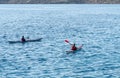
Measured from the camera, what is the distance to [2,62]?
58.7 m

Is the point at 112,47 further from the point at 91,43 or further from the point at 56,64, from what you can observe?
the point at 56,64

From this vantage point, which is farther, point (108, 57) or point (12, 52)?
point (12, 52)

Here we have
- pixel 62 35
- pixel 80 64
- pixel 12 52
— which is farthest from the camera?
pixel 62 35

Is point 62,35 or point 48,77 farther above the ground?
point 48,77

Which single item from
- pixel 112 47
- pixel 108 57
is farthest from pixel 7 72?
pixel 112 47

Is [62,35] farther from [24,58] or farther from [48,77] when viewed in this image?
[48,77]

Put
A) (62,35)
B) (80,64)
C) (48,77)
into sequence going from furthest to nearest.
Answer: (62,35) < (80,64) < (48,77)

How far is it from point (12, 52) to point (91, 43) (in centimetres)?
1577

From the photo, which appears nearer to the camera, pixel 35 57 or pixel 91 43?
pixel 35 57

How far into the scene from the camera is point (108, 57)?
200 feet

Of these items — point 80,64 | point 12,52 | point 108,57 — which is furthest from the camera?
point 12,52

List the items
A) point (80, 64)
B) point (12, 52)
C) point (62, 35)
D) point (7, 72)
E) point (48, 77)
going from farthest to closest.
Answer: point (62, 35)
point (12, 52)
point (80, 64)
point (7, 72)
point (48, 77)

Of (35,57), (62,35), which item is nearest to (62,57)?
(35,57)

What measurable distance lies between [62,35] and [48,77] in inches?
1855
